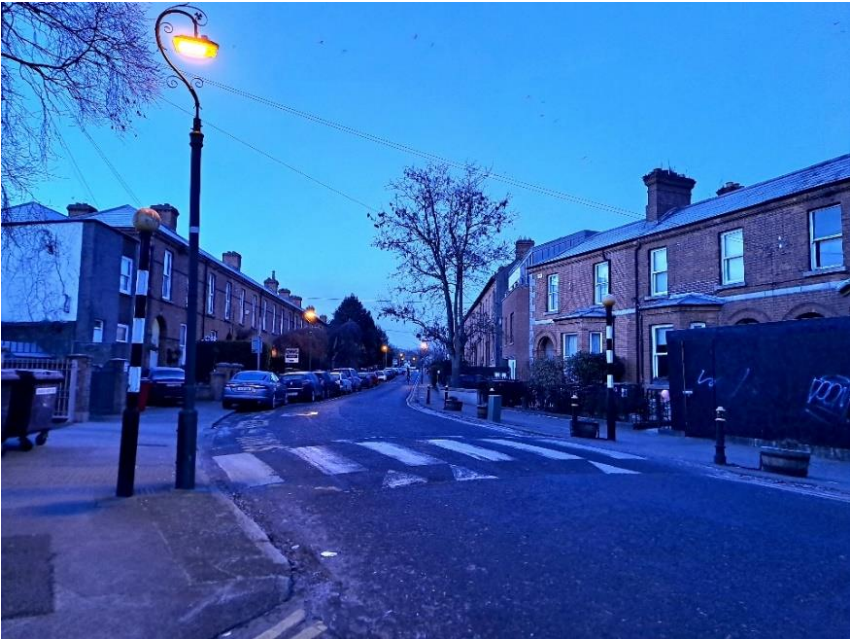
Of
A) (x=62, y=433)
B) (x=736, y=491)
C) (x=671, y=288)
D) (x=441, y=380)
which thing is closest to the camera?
(x=736, y=491)

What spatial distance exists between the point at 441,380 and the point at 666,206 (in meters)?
32.8

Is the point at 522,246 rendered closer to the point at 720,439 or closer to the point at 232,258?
the point at 232,258

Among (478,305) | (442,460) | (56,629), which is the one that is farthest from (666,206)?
(478,305)

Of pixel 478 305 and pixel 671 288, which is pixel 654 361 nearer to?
pixel 671 288

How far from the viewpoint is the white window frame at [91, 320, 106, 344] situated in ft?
83.1

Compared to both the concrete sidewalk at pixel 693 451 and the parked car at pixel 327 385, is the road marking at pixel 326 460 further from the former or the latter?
the parked car at pixel 327 385

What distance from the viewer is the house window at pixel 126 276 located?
27.0 m

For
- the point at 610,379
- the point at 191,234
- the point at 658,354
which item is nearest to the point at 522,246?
the point at 658,354

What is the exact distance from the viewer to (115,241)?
2634 cm

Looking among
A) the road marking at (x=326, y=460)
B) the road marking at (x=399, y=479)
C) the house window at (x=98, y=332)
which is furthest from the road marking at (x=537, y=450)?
the house window at (x=98, y=332)

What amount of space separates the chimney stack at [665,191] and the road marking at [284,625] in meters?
26.6

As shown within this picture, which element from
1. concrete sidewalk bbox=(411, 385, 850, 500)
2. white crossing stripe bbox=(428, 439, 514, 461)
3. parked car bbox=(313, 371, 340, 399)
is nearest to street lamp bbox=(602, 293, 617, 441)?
concrete sidewalk bbox=(411, 385, 850, 500)

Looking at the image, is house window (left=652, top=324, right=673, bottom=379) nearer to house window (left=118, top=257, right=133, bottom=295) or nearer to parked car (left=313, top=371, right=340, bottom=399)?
parked car (left=313, top=371, right=340, bottom=399)

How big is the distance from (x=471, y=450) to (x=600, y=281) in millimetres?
19150
